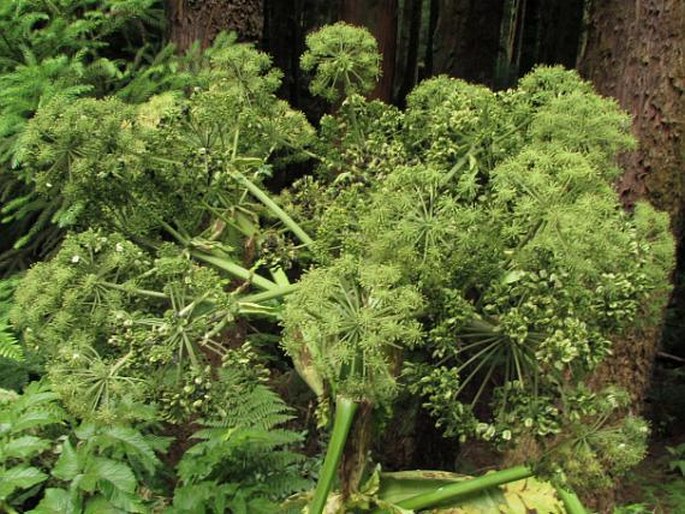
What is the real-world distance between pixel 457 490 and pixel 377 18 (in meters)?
3.84

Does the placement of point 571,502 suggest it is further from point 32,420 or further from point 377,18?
point 377,18

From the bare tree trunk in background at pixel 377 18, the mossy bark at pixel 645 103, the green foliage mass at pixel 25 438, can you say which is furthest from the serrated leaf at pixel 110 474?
the bare tree trunk in background at pixel 377 18

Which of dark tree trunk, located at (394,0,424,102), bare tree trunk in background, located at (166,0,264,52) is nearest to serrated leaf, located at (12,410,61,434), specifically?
bare tree trunk in background, located at (166,0,264,52)

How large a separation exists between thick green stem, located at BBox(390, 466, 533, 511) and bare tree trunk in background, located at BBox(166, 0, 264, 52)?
2953mm

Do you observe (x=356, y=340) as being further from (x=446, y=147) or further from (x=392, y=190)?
(x=446, y=147)

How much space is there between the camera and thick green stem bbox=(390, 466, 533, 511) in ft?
6.94

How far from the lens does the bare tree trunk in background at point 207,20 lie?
4.34m

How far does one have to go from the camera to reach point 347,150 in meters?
2.20

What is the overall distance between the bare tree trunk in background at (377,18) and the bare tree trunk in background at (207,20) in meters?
0.99

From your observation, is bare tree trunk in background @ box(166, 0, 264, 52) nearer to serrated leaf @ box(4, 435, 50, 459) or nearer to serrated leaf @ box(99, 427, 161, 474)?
serrated leaf @ box(99, 427, 161, 474)

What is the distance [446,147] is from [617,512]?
2.75 metres

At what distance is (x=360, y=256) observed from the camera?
5.54ft

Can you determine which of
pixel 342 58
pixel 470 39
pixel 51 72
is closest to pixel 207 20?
pixel 51 72

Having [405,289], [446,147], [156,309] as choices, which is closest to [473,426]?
[405,289]
